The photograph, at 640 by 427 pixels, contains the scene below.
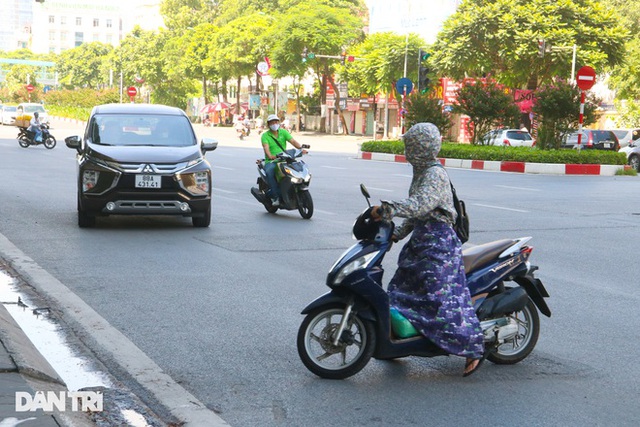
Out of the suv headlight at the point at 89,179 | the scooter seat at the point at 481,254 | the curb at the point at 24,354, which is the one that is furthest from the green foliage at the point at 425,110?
the curb at the point at 24,354

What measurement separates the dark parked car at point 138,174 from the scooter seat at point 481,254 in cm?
687

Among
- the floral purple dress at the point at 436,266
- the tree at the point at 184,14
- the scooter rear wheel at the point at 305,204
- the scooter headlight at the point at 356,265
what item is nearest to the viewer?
the scooter headlight at the point at 356,265

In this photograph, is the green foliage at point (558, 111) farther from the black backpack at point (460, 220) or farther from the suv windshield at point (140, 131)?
the black backpack at point (460, 220)

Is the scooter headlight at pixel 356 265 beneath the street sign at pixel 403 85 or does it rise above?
beneath

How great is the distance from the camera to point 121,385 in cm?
526

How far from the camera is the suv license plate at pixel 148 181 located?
11945 mm

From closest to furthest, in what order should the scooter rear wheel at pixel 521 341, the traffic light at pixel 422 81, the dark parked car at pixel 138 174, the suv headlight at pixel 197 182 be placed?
the scooter rear wheel at pixel 521 341 → the dark parked car at pixel 138 174 → the suv headlight at pixel 197 182 → the traffic light at pixel 422 81

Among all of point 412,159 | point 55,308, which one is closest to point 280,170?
point 55,308

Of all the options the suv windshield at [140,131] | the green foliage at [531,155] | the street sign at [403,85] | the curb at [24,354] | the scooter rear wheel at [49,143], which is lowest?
the scooter rear wheel at [49,143]

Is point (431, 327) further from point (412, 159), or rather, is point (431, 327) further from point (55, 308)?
point (55, 308)

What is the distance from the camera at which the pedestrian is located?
5.37 metres

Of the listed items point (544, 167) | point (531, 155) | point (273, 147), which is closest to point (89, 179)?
point (273, 147)

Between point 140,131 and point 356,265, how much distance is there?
27.2ft

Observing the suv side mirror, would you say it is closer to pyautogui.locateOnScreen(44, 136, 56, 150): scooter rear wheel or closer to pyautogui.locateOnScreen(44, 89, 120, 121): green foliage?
pyautogui.locateOnScreen(44, 136, 56, 150): scooter rear wheel
